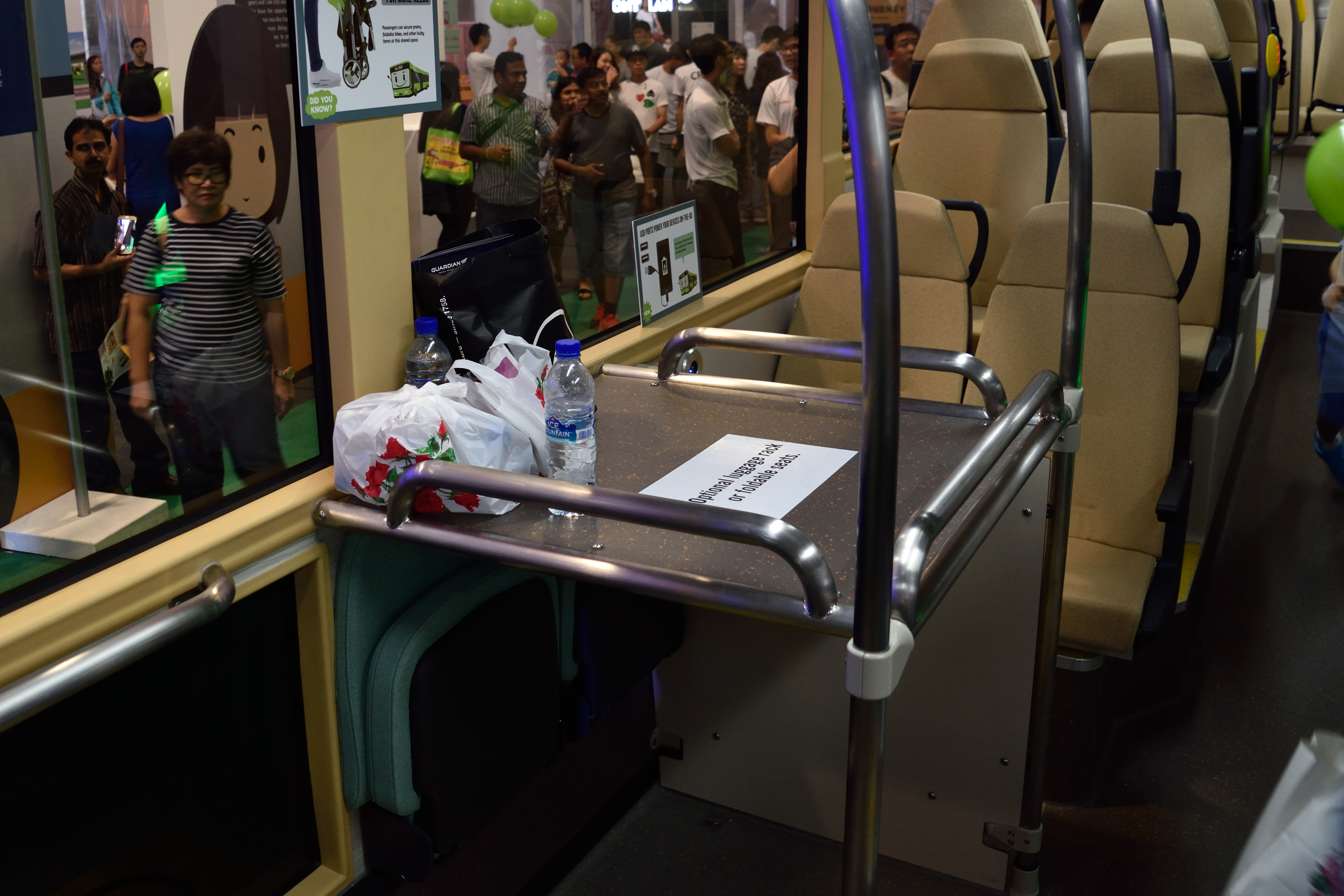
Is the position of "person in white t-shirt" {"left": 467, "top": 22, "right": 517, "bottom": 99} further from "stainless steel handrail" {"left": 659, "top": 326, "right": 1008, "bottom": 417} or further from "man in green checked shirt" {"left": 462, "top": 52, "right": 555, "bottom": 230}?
"stainless steel handrail" {"left": 659, "top": 326, "right": 1008, "bottom": 417}

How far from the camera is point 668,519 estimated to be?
1.22 m

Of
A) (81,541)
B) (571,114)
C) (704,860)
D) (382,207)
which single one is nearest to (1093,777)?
(704,860)

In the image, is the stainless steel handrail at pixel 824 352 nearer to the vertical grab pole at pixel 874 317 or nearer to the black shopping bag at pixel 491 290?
the black shopping bag at pixel 491 290

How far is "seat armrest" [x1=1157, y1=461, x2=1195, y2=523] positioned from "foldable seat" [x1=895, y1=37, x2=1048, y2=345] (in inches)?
39.6

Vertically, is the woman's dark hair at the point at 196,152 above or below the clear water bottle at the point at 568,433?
above

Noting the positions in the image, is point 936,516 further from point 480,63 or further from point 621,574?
point 480,63

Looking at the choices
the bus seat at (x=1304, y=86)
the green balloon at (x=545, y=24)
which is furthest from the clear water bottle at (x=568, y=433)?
the bus seat at (x=1304, y=86)

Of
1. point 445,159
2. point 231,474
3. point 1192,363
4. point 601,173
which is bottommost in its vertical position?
point 1192,363

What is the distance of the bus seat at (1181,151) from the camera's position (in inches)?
133

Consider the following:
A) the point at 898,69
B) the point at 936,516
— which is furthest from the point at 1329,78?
the point at 936,516

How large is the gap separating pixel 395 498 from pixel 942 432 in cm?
85

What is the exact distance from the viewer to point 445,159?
95.2 inches

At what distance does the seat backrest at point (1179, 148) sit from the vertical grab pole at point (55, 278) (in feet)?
8.96

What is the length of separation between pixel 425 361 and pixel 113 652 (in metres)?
0.65
